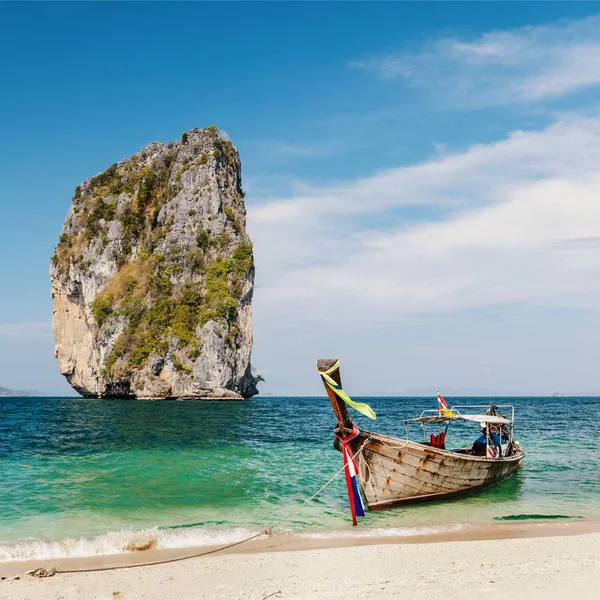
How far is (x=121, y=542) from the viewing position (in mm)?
10656

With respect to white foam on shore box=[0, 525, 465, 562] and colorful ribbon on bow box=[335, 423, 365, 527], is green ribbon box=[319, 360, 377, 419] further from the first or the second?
white foam on shore box=[0, 525, 465, 562]

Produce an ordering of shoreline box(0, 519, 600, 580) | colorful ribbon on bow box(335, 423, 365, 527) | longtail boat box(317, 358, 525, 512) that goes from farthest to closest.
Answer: longtail boat box(317, 358, 525, 512)
colorful ribbon on bow box(335, 423, 365, 527)
shoreline box(0, 519, 600, 580)

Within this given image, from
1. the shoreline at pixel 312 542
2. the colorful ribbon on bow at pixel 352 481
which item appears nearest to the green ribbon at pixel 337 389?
the colorful ribbon on bow at pixel 352 481

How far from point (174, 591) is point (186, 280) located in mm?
74520

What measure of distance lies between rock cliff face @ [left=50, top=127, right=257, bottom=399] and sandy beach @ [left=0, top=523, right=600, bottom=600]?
65287 millimetres

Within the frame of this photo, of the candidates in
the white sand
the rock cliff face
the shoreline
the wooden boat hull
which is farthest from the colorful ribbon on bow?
the rock cliff face

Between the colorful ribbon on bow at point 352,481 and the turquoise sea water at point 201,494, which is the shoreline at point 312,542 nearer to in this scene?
the turquoise sea water at point 201,494

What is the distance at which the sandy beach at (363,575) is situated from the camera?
732cm

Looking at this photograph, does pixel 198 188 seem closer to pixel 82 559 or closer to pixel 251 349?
pixel 251 349

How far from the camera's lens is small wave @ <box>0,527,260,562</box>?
10141mm

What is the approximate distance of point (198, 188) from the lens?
84.1 meters

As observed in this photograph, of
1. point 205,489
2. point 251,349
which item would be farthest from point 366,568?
point 251,349

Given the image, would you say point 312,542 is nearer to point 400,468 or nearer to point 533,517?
point 400,468

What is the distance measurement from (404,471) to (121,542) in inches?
262
